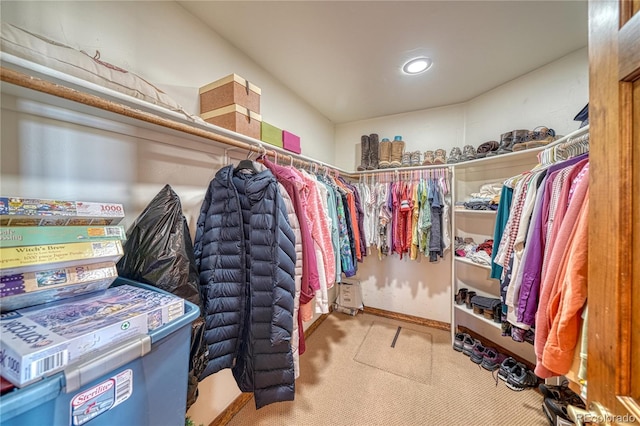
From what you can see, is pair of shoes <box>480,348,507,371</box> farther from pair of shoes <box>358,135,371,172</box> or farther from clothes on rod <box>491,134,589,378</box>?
pair of shoes <box>358,135,371,172</box>

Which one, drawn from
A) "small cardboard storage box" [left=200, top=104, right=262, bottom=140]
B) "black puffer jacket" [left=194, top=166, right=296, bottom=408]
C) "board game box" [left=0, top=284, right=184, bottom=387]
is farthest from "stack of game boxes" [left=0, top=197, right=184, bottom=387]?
"small cardboard storage box" [left=200, top=104, right=262, bottom=140]

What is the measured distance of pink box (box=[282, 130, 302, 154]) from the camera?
153cm

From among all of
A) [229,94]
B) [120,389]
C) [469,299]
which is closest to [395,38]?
[229,94]

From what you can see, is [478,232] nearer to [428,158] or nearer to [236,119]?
[428,158]

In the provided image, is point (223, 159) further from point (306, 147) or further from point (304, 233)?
point (306, 147)

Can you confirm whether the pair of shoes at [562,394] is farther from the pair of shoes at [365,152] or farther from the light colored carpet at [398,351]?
the pair of shoes at [365,152]

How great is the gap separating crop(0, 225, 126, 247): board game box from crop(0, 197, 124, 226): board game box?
0.03m

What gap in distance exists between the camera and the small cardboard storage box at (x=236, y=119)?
45.9 inches

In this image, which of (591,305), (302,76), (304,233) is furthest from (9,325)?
(302,76)

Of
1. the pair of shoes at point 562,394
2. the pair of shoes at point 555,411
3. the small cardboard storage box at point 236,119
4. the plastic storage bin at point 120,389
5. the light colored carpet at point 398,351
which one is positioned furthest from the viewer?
the light colored carpet at point 398,351

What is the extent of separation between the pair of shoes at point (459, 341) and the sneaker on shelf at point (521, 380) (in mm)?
403

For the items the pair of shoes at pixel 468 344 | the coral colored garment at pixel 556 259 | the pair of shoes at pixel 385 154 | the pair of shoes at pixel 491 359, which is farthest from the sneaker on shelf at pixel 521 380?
→ the pair of shoes at pixel 385 154

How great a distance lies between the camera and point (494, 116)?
2.11m

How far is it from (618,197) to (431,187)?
1.87 m
